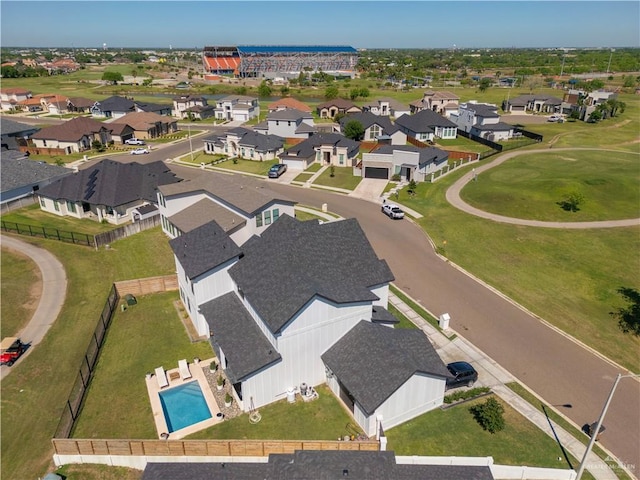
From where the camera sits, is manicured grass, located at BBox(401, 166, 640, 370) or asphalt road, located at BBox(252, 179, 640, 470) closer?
asphalt road, located at BBox(252, 179, 640, 470)

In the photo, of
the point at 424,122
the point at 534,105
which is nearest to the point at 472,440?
the point at 424,122

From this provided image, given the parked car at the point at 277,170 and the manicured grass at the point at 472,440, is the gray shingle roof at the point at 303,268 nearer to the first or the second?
the manicured grass at the point at 472,440

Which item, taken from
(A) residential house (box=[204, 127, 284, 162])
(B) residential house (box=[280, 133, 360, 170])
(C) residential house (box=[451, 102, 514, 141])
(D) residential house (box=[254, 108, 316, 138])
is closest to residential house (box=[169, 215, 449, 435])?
(B) residential house (box=[280, 133, 360, 170])

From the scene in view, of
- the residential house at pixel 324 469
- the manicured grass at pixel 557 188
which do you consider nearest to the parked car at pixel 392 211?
the manicured grass at pixel 557 188

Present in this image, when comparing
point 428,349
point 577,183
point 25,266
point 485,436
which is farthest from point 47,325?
point 577,183

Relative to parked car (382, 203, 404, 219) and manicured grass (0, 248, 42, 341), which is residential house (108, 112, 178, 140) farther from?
parked car (382, 203, 404, 219)

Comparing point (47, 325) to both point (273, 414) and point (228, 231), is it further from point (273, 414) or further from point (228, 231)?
point (273, 414)

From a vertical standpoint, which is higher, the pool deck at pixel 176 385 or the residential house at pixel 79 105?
the residential house at pixel 79 105

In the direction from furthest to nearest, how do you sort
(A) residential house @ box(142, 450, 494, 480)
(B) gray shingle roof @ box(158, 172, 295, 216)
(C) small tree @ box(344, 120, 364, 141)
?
1. (C) small tree @ box(344, 120, 364, 141)
2. (B) gray shingle roof @ box(158, 172, 295, 216)
3. (A) residential house @ box(142, 450, 494, 480)
